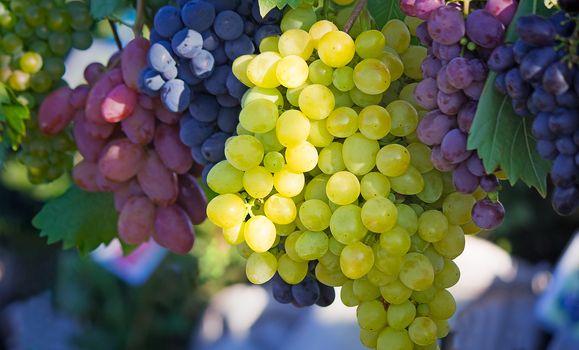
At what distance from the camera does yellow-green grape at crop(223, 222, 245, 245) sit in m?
0.57

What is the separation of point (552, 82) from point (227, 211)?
249mm

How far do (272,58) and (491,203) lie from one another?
19 centimetres

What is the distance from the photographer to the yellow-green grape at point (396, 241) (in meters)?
0.54

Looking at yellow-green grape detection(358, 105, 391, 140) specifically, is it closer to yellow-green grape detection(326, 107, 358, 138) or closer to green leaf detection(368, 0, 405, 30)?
yellow-green grape detection(326, 107, 358, 138)

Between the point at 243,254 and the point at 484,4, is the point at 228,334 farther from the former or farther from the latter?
the point at 484,4

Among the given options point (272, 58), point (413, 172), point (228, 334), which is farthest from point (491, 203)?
point (228, 334)

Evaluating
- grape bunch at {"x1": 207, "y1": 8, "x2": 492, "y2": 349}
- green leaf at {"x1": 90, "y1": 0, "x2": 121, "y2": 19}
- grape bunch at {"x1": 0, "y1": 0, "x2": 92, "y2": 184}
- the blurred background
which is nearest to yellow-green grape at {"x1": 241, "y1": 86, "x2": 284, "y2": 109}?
grape bunch at {"x1": 207, "y1": 8, "x2": 492, "y2": 349}

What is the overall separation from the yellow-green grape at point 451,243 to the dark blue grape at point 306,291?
0.11 meters

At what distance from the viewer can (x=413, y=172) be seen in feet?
1.80

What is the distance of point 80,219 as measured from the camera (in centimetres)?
80

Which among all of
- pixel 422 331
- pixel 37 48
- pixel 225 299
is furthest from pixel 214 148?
pixel 225 299

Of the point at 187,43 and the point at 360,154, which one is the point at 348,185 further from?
the point at 187,43

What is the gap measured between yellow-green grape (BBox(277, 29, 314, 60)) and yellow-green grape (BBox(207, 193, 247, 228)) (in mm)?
115

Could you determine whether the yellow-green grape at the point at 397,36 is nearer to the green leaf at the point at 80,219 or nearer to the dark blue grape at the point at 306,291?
the dark blue grape at the point at 306,291
